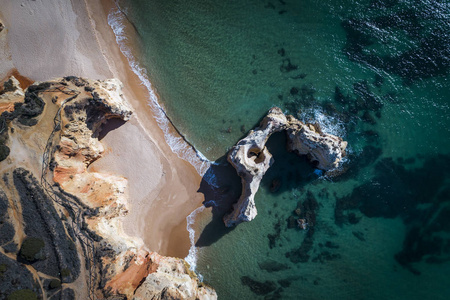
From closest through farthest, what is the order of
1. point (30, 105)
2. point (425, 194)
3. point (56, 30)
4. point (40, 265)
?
1. point (40, 265)
2. point (30, 105)
3. point (56, 30)
4. point (425, 194)

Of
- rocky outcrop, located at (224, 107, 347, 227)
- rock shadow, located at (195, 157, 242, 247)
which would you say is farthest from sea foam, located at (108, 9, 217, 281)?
rocky outcrop, located at (224, 107, 347, 227)

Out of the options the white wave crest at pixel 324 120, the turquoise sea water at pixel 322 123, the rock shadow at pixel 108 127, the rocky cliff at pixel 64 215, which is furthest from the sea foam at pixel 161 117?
the white wave crest at pixel 324 120

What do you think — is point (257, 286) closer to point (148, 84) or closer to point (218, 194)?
point (218, 194)

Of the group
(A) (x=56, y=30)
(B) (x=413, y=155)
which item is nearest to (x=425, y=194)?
(B) (x=413, y=155)

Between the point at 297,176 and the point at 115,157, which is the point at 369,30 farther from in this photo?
the point at 115,157

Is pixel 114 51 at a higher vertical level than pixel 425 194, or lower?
higher

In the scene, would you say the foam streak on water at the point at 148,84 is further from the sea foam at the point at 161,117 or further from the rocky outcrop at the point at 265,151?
the rocky outcrop at the point at 265,151
